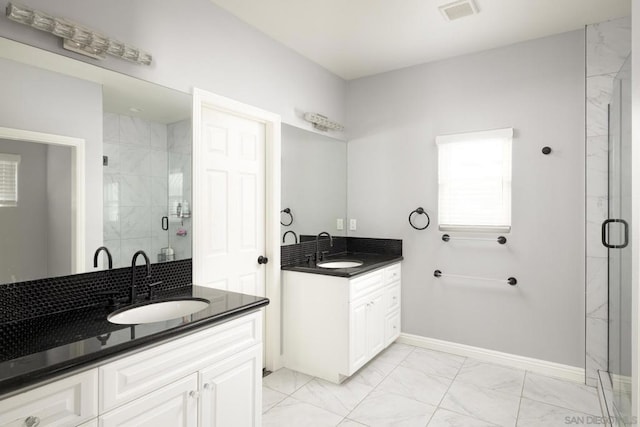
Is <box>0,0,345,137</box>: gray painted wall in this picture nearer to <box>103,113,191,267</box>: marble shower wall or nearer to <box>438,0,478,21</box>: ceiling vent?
<box>103,113,191,267</box>: marble shower wall

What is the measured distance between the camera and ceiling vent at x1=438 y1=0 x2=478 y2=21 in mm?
2416

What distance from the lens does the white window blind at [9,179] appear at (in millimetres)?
1515

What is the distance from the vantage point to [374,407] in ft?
8.05

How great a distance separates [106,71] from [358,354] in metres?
2.45

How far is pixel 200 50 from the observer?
232 centimetres

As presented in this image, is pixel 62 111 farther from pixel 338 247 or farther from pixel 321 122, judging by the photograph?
pixel 338 247

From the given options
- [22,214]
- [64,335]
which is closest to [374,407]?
[64,335]

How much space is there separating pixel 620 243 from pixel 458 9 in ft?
5.78

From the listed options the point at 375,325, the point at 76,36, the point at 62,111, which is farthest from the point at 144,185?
the point at 375,325

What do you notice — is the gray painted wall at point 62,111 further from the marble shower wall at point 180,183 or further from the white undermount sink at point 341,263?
the white undermount sink at point 341,263

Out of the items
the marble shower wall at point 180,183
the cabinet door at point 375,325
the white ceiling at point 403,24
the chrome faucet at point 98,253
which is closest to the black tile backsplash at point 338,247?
the cabinet door at point 375,325

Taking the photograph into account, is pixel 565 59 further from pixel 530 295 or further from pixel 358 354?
pixel 358 354

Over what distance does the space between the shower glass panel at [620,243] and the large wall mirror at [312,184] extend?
216cm

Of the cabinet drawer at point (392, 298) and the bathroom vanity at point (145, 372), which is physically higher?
the bathroom vanity at point (145, 372)
